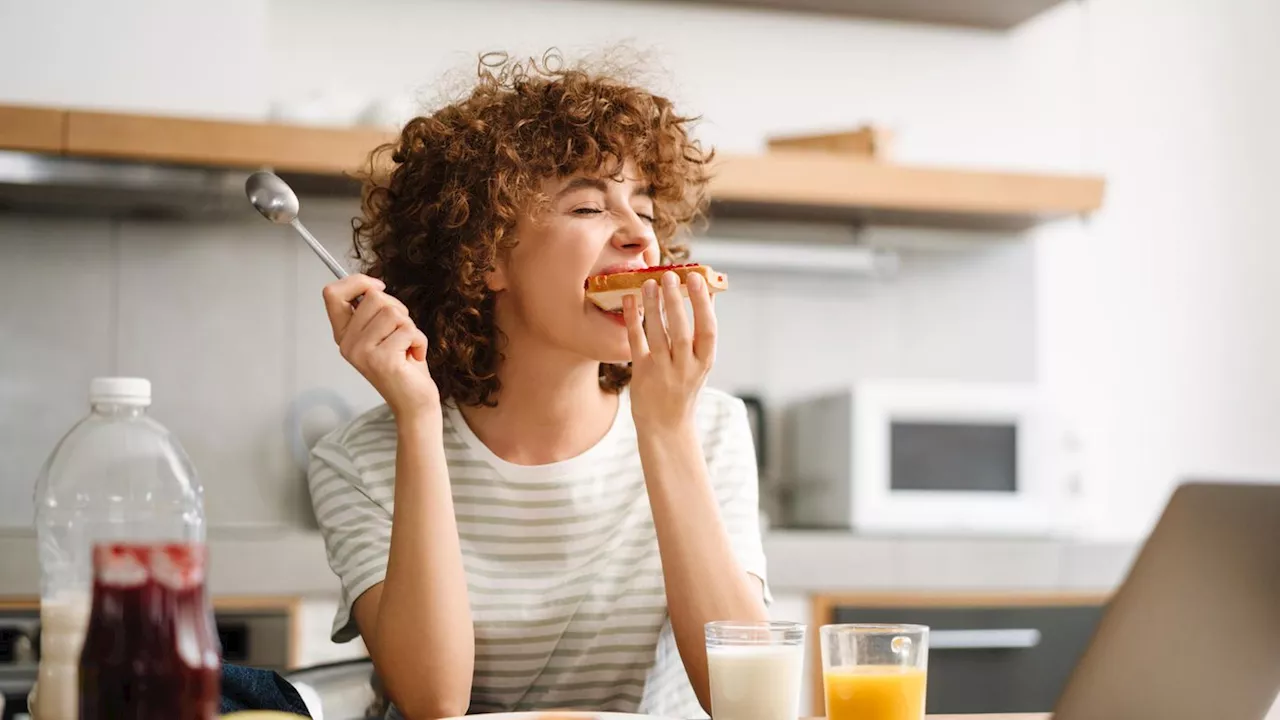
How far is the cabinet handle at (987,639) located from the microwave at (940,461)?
0.99ft

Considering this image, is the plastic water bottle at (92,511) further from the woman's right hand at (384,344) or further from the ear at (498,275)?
the ear at (498,275)

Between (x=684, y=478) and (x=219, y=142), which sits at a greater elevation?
(x=219, y=142)

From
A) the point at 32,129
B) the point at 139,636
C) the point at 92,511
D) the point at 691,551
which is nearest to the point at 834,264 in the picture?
the point at 32,129

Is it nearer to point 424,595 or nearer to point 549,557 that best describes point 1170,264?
point 549,557

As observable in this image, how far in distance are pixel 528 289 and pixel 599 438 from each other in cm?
21

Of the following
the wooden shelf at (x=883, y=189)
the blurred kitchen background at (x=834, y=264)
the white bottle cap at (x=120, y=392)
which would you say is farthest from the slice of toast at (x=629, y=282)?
the wooden shelf at (x=883, y=189)

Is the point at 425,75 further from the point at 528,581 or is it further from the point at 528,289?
the point at 528,581

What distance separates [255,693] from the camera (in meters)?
1.00

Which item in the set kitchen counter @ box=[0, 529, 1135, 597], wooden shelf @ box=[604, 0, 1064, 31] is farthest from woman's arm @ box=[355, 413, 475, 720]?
wooden shelf @ box=[604, 0, 1064, 31]

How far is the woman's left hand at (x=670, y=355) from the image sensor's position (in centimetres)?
142

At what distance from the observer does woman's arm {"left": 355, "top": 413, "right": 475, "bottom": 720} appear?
134 centimetres

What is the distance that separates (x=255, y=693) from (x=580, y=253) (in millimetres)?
708

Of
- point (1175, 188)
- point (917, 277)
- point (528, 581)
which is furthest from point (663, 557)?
point (1175, 188)

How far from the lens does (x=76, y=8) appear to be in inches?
124
